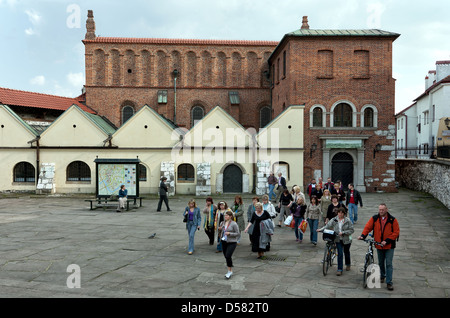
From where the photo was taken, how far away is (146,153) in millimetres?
27047

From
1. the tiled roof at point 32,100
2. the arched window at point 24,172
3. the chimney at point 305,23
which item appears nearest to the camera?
A: the arched window at point 24,172

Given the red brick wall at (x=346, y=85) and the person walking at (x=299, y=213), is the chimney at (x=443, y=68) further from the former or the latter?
the person walking at (x=299, y=213)

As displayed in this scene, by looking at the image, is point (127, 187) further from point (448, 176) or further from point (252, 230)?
point (448, 176)

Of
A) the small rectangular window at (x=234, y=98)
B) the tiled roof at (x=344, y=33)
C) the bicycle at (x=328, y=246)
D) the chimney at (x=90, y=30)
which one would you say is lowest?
the bicycle at (x=328, y=246)

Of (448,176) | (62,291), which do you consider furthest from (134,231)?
(448,176)

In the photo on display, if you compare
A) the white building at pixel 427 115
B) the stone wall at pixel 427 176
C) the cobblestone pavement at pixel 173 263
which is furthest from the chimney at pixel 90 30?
the white building at pixel 427 115

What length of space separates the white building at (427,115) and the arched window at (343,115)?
962cm

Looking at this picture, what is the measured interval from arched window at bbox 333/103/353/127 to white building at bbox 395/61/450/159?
9.62 m

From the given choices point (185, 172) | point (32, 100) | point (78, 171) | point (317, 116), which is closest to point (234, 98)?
point (317, 116)

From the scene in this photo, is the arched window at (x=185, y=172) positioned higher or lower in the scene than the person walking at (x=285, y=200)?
higher

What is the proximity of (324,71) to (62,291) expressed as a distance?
2356 cm

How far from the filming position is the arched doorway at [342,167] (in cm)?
2766

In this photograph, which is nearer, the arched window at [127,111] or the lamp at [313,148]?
the lamp at [313,148]

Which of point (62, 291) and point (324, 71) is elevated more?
point (324, 71)
